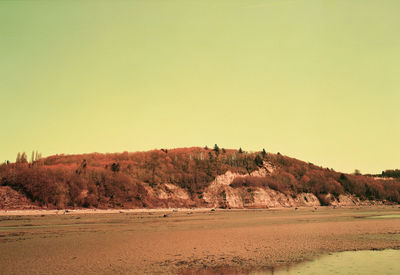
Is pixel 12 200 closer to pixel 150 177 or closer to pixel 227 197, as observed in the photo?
pixel 150 177

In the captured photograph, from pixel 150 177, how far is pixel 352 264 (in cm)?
9112

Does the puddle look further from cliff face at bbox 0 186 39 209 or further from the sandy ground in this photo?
cliff face at bbox 0 186 39 209

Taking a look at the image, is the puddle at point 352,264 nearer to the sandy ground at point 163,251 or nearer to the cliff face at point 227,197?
the sandy ground at point 163,251

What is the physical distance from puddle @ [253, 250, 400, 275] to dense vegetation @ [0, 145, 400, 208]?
66335mm

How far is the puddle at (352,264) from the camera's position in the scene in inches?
622

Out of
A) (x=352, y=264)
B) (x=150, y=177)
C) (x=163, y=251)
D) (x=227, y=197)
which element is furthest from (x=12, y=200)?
(x=352, y=264)

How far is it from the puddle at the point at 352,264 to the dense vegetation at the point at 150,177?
66.3 m

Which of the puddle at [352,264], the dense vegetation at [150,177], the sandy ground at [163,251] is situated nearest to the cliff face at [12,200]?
the dense vegetation at [150,177]

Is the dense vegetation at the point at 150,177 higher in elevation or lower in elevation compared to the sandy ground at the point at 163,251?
higher

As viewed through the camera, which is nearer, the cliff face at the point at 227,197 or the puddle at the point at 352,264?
the puddle at the point at 352,264

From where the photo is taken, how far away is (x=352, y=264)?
692 inches

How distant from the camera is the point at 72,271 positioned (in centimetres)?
1648

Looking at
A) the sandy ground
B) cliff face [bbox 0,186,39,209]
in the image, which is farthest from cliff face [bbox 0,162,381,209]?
the sandy ground

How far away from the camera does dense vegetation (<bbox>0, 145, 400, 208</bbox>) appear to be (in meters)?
77.2
